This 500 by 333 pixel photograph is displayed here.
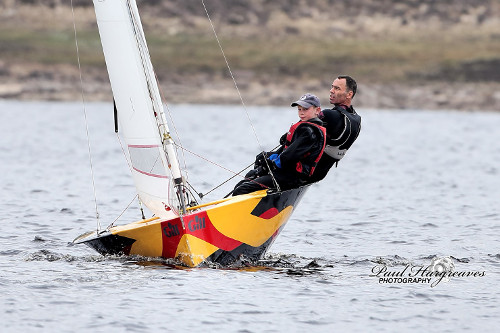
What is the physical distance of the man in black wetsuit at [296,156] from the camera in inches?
532

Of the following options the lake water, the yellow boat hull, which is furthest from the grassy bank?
the yellow boat hull

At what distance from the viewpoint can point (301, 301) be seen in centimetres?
1209

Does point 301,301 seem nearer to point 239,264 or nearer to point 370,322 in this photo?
point 370,322

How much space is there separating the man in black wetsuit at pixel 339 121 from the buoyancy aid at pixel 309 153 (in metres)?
0.39

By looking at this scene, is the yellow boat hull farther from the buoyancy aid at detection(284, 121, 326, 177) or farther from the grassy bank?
the grassy bank

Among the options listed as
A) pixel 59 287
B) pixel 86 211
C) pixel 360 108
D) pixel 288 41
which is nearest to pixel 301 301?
pixel 59 287

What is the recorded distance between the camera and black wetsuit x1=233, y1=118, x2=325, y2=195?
13516 millimetres

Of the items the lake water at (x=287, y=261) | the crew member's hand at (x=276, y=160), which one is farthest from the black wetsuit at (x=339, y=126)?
the lake water at (x=287, y=261)

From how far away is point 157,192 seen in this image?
1363 cm

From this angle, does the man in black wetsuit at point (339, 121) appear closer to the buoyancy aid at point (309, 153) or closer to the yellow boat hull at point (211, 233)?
the buoyancy aid at point (309, 153)

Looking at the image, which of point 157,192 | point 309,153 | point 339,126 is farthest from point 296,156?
point 157,192

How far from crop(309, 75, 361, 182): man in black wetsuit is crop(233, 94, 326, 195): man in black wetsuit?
286mm

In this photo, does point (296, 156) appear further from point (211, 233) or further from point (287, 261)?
point (287, 261)

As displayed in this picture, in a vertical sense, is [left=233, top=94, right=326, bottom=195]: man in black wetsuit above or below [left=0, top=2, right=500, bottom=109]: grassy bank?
below
